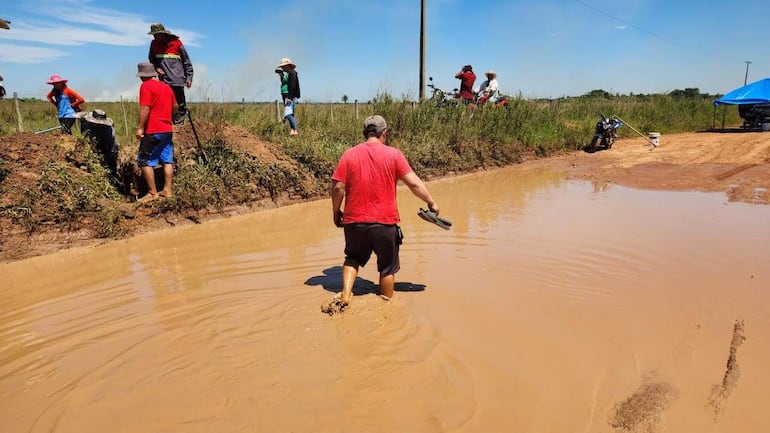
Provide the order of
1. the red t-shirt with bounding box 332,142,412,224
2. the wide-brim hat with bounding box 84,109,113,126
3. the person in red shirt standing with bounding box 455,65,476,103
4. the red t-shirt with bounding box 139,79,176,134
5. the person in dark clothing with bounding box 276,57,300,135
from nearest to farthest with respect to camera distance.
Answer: the red t-shirt with bounding box 332,142,412,224 < the red t-shirt with bounding box 139,79,176,134 < the wide-brim hat with bounding box 84,109,113,126 < the person in dark clothing with bounding box 276,57,300,135 < the person in red shirt standing with bounding box 455,65,476,103

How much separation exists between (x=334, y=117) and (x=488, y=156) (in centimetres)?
431

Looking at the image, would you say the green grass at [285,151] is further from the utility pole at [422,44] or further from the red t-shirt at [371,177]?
the red t-shirt at [371,177]

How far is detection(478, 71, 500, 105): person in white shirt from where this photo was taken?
1463 cm

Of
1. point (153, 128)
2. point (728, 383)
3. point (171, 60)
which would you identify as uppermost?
point (171, 60)

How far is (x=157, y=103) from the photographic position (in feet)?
21.0

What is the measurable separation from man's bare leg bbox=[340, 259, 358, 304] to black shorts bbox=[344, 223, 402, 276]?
0.15ft

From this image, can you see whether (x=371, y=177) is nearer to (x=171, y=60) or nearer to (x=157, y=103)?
(x=157, y=103)

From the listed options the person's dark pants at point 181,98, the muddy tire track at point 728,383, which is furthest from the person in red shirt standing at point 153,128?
the muddy tire track at point 728,383

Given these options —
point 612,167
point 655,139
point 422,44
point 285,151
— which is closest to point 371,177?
point 285,151

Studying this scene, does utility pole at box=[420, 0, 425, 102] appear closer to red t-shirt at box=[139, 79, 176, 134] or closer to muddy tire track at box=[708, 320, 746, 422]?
red t-shirt at box=[139, 79, 176, 134]

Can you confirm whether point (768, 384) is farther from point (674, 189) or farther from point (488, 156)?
point (488, 156)

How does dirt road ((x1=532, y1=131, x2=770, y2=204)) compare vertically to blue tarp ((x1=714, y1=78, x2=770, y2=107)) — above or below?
below

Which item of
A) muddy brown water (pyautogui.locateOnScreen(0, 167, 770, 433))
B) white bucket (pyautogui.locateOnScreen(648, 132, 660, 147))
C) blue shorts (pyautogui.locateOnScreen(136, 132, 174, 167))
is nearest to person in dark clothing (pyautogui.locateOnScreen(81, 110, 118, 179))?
blue shorts (pyautogui.locateOnScreen(136, 132, 174, 167))

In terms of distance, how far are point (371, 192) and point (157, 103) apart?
157 inches
